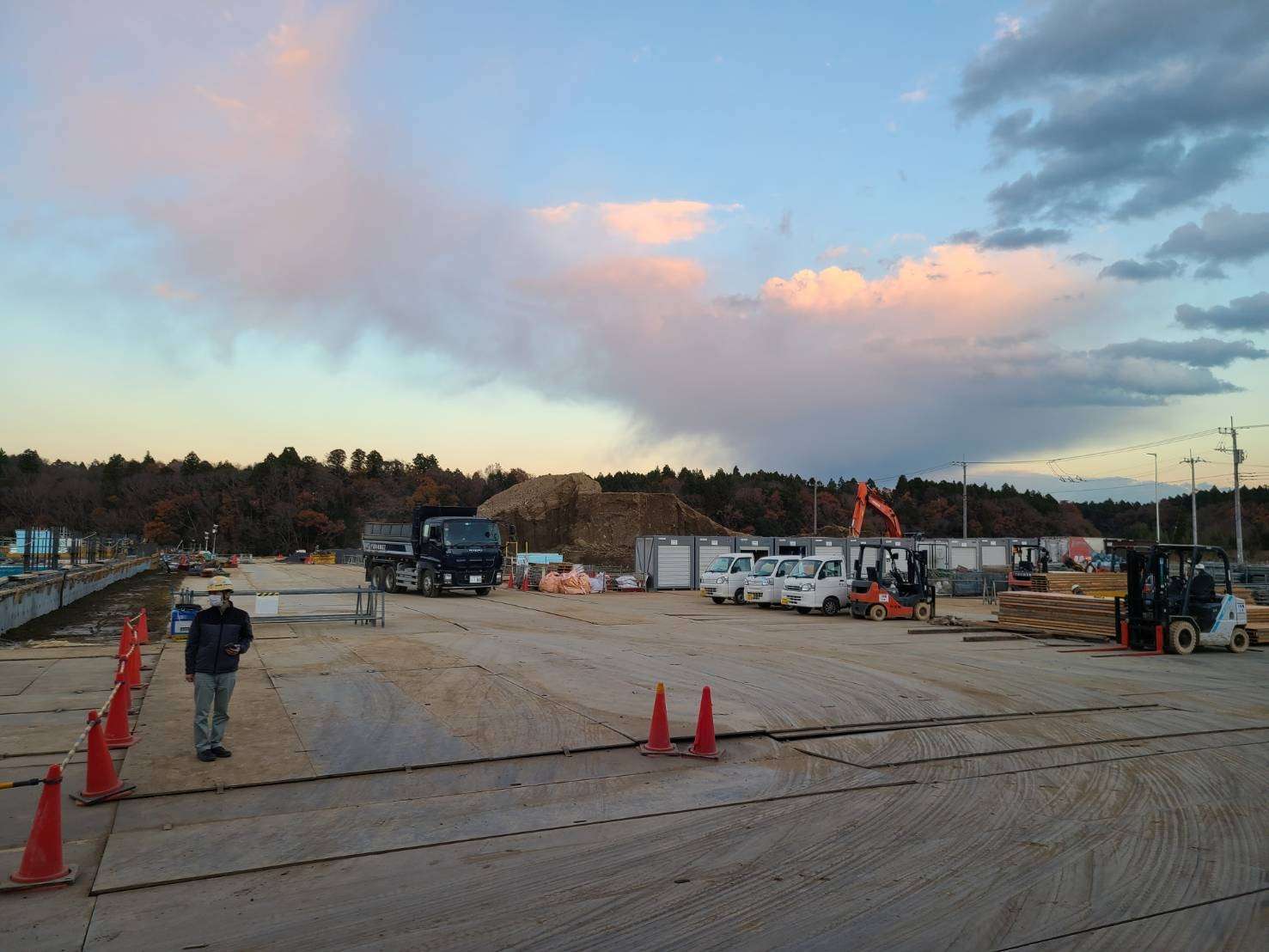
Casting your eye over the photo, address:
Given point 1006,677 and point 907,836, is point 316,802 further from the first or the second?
point 1006,677

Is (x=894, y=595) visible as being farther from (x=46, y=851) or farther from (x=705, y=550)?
(x=46, y=851)

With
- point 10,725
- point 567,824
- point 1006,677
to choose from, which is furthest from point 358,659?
point 1006,677

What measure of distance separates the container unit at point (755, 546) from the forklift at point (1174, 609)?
2261cm

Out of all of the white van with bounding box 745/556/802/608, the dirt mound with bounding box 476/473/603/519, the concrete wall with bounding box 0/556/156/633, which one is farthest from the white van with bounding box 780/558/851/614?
the dirt mound with bounding box 476/473/603/519

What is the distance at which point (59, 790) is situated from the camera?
6.30 m

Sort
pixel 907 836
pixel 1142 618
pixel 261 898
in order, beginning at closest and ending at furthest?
pixel 261 898, pixel 907 836, pixel 1142 618

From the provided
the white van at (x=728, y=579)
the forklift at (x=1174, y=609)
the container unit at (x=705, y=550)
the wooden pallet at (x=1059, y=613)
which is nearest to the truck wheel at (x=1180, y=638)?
the forklift at (x=1174, y=609)

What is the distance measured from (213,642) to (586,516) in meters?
61.1

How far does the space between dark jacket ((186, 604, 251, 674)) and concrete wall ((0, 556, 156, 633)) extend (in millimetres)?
17120

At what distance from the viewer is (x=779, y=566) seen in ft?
106

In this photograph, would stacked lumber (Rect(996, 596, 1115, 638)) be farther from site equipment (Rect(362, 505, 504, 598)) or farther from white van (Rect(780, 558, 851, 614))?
site equipment (Rect(362, 505, 504, 598))

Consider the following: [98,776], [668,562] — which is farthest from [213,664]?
[668,562]

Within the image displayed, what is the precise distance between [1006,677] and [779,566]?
16392 millimetres

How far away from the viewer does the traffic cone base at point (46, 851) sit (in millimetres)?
5824
